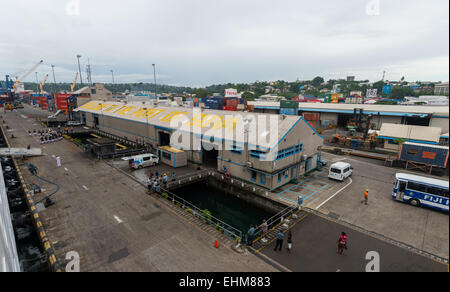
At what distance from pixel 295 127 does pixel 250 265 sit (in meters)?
17.6

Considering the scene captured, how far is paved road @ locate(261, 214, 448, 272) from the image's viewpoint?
14110mm

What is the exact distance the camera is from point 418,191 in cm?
1919

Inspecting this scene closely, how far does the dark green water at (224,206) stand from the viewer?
24.1 meters

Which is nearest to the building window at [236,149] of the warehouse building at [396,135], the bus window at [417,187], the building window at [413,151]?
the bus window at [417,187]

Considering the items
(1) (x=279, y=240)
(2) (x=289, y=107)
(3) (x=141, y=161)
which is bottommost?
(1) (x=279, y=240)

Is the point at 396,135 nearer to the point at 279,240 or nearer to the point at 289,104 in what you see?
the point at 289,104

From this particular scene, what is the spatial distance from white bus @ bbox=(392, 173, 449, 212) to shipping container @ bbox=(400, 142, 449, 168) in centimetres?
580

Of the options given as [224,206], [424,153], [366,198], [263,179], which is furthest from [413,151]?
[224,206]

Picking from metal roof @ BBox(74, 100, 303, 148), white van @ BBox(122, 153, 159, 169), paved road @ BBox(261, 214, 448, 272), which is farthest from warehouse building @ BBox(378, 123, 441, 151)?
white van @ BBox(122, 153, 159, 169)

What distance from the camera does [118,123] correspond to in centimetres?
5075

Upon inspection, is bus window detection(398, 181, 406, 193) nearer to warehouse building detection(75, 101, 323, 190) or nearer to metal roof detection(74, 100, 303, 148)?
warehouse building detection(75, 101, 323, 190)

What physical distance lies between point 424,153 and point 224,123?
2539 centimetres

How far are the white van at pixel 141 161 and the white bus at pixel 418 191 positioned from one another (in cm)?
3042
